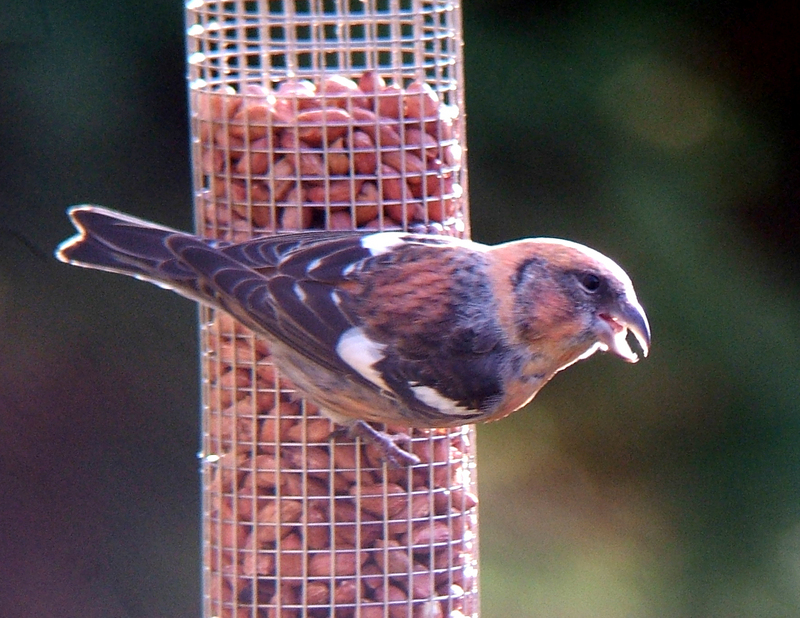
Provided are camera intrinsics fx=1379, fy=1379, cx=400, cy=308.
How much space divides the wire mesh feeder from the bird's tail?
29cm

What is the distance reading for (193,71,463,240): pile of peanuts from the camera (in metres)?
3.51

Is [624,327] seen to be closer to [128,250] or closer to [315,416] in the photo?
[315,416]

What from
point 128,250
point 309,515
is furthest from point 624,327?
point 128,250

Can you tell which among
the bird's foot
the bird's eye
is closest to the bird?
the bird's eye

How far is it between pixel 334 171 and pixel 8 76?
1970 mm

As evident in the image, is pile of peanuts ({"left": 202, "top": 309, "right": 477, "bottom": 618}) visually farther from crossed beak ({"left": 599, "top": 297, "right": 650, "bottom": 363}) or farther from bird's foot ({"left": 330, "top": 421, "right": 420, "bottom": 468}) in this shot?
crossed beak ({"left": 599, "top": 297, "right": 650, "bottom": 363})

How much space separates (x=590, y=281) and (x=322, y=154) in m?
0.77

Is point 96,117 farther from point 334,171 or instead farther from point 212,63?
point 334,171

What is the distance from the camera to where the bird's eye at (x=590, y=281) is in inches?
127

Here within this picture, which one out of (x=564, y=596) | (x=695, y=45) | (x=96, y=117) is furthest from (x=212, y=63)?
(x=564, y=596)

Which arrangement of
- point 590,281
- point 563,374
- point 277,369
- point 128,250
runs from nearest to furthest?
point 590,281, point 128,250, point 277,369, point 563,374

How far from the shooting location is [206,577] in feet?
12.3

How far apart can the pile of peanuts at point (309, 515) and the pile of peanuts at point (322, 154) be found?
1.08ft

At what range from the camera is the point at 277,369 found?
11.4ft
